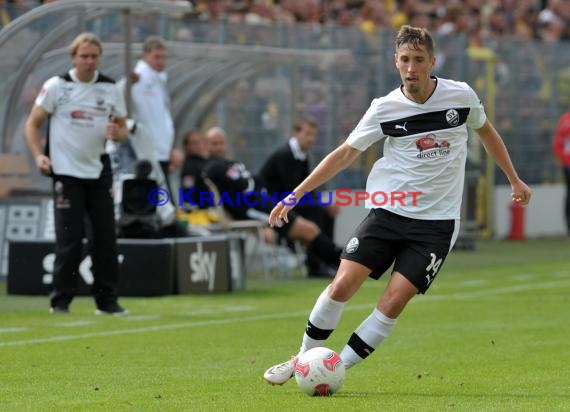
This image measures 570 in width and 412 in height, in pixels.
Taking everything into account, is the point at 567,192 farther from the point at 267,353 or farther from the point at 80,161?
the point at 267,353

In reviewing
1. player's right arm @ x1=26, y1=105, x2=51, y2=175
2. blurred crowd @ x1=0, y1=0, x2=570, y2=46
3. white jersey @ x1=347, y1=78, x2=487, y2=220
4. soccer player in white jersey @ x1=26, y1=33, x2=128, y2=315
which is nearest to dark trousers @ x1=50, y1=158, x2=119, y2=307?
soccer player in white jersey @ x1=26, y1=33, x2=128, y2=315

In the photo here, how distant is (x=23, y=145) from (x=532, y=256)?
8.22 metres

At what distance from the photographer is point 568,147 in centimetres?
2470

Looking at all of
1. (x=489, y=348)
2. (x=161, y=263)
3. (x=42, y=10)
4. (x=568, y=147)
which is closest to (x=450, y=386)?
(x=489, y=348)

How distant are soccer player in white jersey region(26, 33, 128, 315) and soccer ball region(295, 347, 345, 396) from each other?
5.00 m

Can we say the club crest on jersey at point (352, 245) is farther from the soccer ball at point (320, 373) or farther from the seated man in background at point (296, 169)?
the seated man in background at point (296, 169)

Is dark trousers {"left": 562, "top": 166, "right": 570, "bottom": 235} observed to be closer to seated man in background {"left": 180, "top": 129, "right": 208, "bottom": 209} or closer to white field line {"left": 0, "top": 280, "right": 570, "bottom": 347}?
white field line {"left": 0, "top": 280, "right": 570, "bottom": 347}

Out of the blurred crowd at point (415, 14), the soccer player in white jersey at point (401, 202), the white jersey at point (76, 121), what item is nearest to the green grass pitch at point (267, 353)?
the soccer player in white jersey at point (401, 202)

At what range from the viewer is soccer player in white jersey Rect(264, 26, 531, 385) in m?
8.09

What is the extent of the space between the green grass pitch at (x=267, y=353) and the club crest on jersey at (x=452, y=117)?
1521 millimetres

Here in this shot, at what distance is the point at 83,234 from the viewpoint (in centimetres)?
1265

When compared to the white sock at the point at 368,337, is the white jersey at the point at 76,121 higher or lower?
higher

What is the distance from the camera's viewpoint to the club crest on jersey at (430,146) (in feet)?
27.0

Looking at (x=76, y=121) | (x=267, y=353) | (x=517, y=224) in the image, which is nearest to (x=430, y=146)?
(x=267, y=353)
